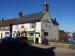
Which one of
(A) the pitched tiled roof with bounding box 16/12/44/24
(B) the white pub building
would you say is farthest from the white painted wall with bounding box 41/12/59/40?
(A) the pitched tiled roof with bounding box 16/12/44/24

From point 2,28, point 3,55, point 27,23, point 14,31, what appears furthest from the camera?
point 2,28

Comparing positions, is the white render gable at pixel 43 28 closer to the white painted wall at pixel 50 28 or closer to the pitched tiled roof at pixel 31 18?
the white painted wall at pixel 50 28

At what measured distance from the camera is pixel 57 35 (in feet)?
223

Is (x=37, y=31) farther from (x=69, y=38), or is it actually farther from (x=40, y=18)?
(x=69, y=38)

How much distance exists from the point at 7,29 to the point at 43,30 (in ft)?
65.2

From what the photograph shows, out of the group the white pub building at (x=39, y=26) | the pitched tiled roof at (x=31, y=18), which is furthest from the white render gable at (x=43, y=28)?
the pitched tiled roof at (x=31, y=18)

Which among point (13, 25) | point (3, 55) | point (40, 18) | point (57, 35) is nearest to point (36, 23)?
point (40, 18)

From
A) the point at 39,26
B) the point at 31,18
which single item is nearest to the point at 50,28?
the point at 39,26

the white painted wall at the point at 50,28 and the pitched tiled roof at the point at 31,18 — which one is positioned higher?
the pitched tiled roof at the point at 31,18

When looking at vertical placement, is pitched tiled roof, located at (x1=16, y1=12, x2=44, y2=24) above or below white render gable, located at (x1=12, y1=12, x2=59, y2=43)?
above

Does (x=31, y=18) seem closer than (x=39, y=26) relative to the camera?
No

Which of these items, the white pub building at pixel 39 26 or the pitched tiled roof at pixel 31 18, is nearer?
the white pub building at pixel 39 26

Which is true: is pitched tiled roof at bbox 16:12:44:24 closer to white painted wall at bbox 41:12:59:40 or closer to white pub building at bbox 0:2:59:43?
white pub building at bbox 0:2:59:43

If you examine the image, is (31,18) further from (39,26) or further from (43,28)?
(43,28)
